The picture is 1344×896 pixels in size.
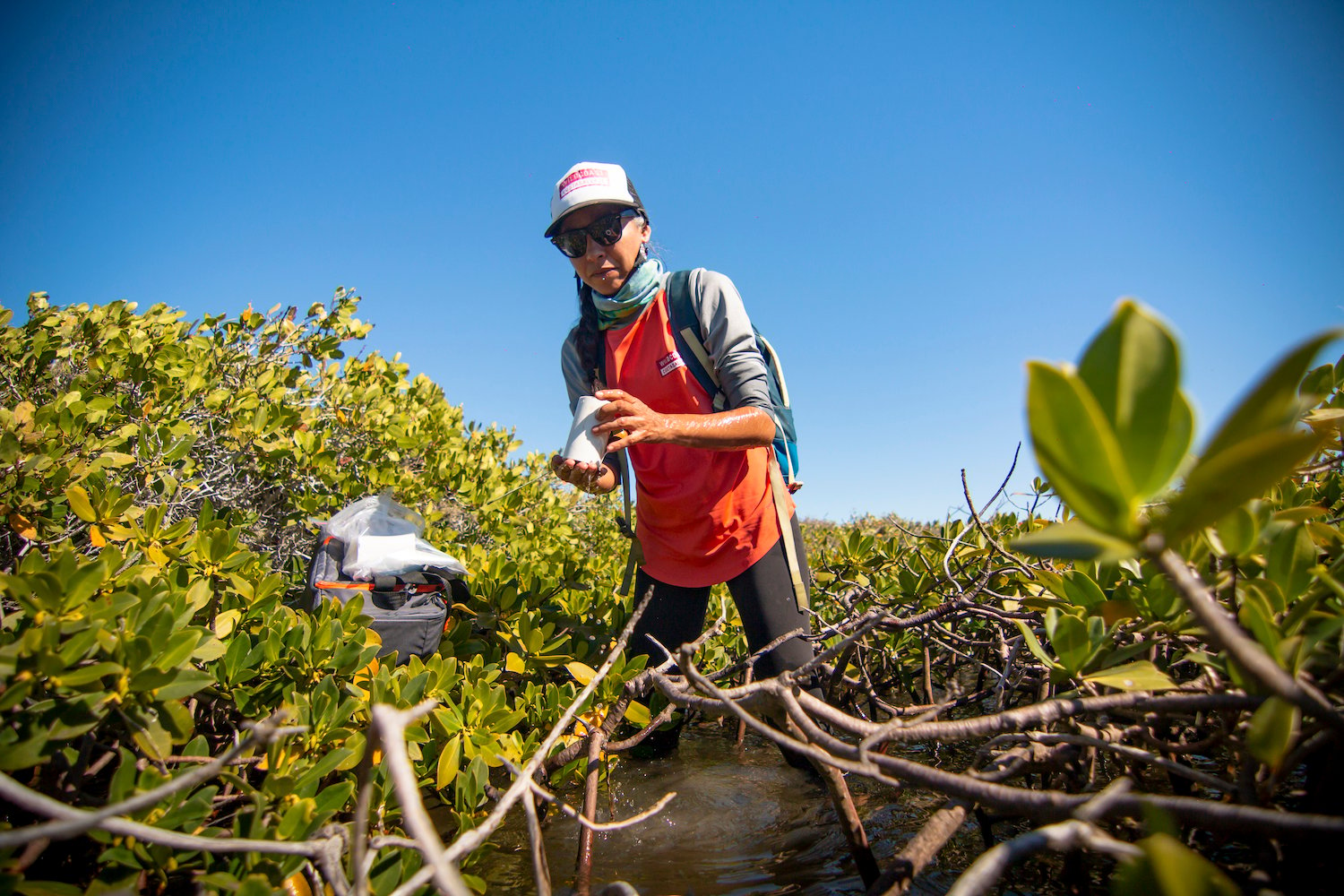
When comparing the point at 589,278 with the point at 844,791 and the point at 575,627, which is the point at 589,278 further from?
the point at 844,791

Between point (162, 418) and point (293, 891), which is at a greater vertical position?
point (162, 418)

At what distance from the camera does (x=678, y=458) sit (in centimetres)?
237

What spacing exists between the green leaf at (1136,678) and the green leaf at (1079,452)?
1.40 feet

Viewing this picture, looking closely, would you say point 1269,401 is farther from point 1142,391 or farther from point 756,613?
point 756,613

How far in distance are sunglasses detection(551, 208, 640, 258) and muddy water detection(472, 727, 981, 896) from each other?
195 cm

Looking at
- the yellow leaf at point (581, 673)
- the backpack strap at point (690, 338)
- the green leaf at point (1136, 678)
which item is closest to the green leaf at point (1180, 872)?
the green leaf at point (1136, 678)

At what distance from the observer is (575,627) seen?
7.76ft

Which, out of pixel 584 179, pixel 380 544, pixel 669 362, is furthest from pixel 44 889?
pixel 584 179

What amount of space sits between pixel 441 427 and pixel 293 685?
8.47 ft

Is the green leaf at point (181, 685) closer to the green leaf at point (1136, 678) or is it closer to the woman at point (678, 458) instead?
the woman at point (678, 458)

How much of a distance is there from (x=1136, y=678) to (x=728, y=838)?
1.55 metres

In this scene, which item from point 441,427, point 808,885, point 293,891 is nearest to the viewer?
point 293,891

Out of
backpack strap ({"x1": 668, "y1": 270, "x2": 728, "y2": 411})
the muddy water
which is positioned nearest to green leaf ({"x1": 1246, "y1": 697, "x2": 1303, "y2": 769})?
the muddy water

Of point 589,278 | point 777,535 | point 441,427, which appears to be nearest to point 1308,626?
point 777,535
